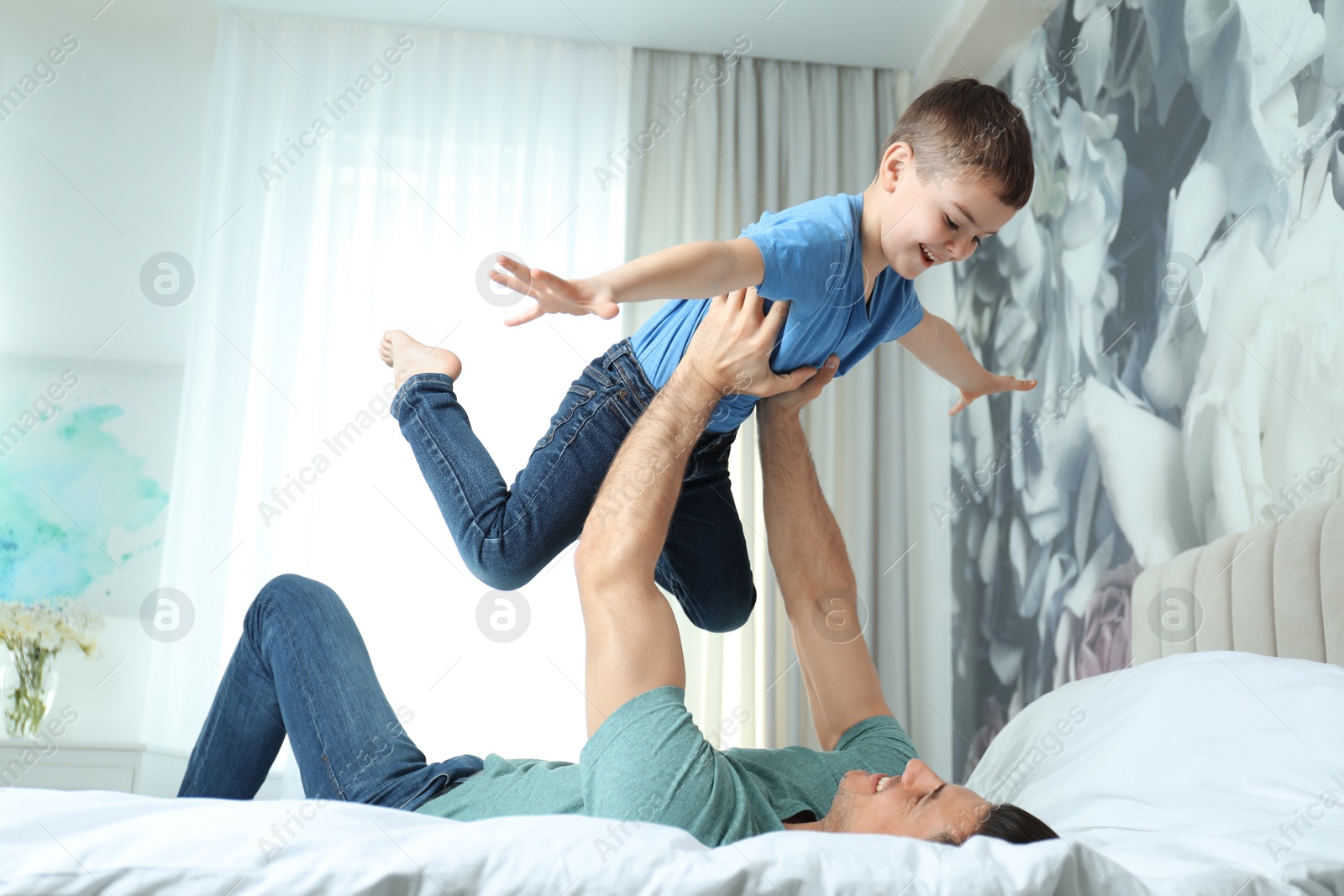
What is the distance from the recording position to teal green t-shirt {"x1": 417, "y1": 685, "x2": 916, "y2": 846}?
0.96 m

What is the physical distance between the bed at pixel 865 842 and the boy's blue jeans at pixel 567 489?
1.75 ft

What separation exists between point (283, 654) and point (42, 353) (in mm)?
2237

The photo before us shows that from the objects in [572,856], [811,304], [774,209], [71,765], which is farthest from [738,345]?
[71,765]

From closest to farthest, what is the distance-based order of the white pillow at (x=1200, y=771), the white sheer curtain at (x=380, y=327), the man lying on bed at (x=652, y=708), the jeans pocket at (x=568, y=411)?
the white pillow at (x=1200, y=771) → the man lying on bed at (x=652, y=708) → the jeans pocket at (x=568, y=411) → the white sheer curtain at (x=380, y=327)

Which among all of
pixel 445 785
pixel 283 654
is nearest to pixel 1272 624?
pixel 445 785

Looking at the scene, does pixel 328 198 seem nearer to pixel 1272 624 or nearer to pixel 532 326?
pixel 532 326

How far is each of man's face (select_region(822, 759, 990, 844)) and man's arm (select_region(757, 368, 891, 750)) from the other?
0.87ft

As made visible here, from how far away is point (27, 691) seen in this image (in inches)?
101

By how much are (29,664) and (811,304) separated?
222cm

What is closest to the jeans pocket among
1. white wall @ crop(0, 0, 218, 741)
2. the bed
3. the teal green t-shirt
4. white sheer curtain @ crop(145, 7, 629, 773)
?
the teal green t-shirt

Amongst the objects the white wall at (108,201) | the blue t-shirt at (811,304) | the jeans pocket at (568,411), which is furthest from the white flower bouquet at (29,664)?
the blue t-shirt at (811,304)

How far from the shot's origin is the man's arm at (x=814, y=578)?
143 cm

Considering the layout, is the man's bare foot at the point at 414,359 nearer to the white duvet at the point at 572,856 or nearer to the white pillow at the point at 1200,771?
the white duvet at the point at 572,856

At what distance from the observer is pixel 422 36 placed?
3.31m
